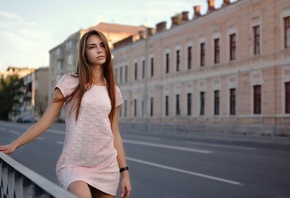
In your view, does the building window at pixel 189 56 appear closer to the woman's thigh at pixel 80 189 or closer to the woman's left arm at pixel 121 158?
the woman's left arm at pixel 121 158

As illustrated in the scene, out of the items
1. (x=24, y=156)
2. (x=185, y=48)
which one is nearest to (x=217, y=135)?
(x=185, y=48)

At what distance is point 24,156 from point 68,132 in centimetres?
1400

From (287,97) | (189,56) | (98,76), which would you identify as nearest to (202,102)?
(189,56)

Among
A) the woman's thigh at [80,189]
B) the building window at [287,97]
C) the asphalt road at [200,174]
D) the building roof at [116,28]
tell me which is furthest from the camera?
the building roof at [116,28]

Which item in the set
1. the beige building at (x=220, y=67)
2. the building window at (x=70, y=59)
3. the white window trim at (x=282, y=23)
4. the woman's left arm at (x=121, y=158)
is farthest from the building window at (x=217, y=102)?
the building window at (x=70, y=59)

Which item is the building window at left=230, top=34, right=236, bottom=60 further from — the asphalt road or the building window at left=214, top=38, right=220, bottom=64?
the asphalt road

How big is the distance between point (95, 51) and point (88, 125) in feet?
1.87

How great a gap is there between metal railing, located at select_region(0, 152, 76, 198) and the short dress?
275 mm

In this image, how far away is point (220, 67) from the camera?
38.4 m

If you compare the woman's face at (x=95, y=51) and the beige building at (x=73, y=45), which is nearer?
the woman's face at (x=95, y=51)

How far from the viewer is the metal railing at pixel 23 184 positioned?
242 cm

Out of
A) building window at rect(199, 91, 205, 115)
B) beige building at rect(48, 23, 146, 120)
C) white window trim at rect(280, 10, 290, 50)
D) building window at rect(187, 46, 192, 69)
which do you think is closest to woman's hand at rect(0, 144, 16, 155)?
white window trim at rect(280, 10, 290, 50)

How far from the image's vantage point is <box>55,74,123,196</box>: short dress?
A: 3.42m

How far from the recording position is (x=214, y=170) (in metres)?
12.5
